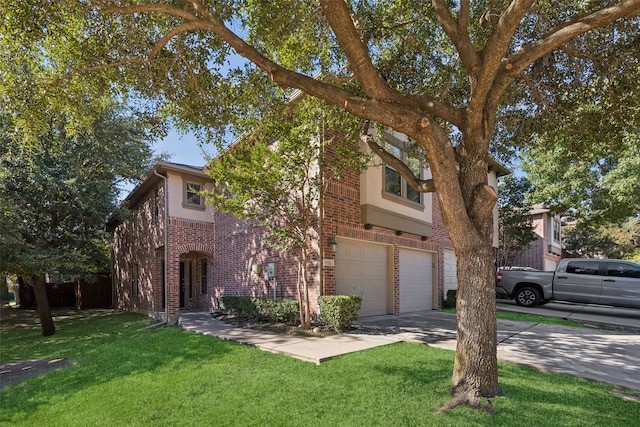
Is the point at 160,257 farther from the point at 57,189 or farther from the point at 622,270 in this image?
the point at 622,270

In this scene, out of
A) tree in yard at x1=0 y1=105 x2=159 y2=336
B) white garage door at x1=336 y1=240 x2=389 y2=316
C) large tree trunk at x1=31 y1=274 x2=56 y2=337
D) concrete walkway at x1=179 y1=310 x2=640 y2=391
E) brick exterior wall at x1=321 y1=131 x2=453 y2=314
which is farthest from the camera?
large tree trunk at x1=31 y1=274 x2=56 y2=337

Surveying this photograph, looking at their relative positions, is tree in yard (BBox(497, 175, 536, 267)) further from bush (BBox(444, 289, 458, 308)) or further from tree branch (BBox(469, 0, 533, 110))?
tree branch (BBox(469, 0, 533, 110))

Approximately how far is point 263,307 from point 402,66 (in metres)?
6.98

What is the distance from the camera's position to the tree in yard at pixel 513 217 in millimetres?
20078

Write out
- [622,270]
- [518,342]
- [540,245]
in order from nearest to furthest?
[518,342]
[622,270]
[540,245]

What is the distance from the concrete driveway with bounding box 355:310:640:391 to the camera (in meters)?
5.66

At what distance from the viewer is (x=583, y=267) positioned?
1273 centimetres

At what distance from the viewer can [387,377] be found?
17.0ft

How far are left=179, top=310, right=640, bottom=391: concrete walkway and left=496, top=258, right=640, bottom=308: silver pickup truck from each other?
2.96 meters

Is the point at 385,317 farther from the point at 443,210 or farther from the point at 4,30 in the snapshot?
the point at 4,30

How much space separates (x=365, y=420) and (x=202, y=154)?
700cm

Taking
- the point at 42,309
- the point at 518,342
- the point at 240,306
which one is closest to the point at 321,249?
the point at 240,306

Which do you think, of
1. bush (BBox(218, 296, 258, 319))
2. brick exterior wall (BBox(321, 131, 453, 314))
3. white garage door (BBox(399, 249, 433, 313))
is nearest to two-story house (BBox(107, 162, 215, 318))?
bush (BBox(218, 296, 258, 319))

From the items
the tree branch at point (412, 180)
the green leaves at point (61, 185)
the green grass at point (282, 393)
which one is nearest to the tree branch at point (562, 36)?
the tree branch at point (412, 180)
